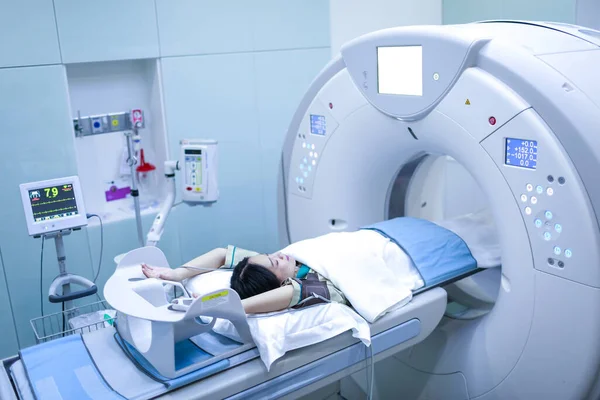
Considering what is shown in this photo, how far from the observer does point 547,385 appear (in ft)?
5.63

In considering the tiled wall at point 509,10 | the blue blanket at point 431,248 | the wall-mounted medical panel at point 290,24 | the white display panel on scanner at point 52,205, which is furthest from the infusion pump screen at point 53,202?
the tiled wall at point 509,10

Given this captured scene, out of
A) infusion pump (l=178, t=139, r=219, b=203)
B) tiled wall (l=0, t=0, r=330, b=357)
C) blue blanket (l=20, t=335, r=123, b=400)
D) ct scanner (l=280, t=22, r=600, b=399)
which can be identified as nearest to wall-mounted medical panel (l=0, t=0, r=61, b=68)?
tiled wall (l=0, t=0, r=330, b=357)

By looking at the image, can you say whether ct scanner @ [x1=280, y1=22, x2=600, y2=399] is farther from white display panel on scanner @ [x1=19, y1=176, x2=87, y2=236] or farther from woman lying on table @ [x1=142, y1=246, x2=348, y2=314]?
white display panel on scanner @ [x1=19, y1=176, x2=87, y2=236]

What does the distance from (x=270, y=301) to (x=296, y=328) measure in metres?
0.11

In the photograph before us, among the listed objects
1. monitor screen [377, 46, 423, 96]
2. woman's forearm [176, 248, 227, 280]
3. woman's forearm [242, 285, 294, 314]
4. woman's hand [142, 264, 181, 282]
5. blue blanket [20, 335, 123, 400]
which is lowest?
blue blanket [20, 335, 123, 400]

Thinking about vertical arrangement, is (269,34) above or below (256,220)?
above

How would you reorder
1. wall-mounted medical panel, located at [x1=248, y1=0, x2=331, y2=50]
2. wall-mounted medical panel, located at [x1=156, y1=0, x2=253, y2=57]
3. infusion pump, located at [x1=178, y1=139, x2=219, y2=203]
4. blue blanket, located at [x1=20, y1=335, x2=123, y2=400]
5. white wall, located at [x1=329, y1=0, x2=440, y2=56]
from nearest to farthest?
blue blanket, located at [x1=20, y1=335, x2=123, y2=400]
infusion pump, located at [x1=178, y1=139, x2=219, y2=203]
wall-mounted medical panel, located at [x1=156, y1=0, x2=253, y2=57]
wall-mounted medical panel, located at [x1=248, y1=0, x2=331, y2=50]
white wall, located at [x1=329, y1=0, x2=440, y2=56]

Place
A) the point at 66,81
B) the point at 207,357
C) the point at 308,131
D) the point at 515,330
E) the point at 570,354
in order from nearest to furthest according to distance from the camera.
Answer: the point at 207,357
the point at 570,354
the point at 515,330
the point at 308,131
the point at 66,81

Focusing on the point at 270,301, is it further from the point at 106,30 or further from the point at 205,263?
the point at 106,30

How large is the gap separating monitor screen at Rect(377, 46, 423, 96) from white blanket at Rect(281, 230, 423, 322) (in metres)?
0.48

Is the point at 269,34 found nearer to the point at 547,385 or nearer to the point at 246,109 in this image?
the point at 246,109

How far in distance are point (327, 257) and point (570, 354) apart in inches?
28.5

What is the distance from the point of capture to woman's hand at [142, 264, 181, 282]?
5.72 feet

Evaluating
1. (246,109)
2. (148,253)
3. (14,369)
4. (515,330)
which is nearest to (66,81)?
(246,109)
